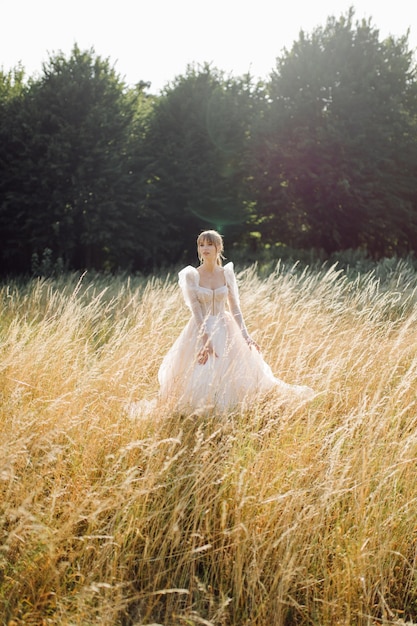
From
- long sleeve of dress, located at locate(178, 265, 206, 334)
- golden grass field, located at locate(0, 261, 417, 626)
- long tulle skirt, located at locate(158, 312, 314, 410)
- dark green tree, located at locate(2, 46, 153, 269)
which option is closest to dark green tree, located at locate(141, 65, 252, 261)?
dark green tree, located at locate(2, 46, 153, 269)

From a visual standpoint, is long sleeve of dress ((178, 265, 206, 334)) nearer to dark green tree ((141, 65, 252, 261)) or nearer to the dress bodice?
the dress bodice

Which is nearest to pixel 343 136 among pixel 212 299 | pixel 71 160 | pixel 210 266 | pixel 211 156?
pixel 211 156

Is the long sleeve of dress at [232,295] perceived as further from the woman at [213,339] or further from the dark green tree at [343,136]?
the dark green tree at [343,136]

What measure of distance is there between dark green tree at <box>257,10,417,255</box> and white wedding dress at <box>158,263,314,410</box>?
549 inches

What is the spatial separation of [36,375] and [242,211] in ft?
54.0

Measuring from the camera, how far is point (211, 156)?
19.3 metres

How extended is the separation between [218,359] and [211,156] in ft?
51.3

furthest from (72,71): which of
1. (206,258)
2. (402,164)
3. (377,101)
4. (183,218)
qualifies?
(206,258)

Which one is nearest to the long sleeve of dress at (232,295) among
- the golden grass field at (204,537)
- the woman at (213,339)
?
the woman at (213,339)

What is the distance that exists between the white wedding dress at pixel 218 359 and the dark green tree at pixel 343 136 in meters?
13.9

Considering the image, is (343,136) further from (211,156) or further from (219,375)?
(219,375)

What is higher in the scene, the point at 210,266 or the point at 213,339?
the point at 210,266

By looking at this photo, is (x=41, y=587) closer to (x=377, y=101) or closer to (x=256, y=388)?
(x=256, y=388)

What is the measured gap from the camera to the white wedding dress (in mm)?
3971
